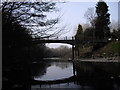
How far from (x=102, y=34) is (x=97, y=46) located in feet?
17.3

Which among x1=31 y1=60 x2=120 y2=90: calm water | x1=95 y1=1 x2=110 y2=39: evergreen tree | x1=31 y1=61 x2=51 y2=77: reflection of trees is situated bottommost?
x1=31 y1=61 x2=51 y2=77: reflection of trees

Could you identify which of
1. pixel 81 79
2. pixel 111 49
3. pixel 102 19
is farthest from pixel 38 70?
pixel 102 19

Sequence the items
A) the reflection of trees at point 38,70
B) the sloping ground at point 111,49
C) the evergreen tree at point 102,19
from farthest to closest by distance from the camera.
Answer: the evergreen tree at point 102,19 → the sloping ground at point 111,49 → the reflection of trees at point 38,70

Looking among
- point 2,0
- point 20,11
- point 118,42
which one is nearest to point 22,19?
point 20,11

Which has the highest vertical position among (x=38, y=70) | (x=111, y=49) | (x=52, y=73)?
(x=111, y=49)

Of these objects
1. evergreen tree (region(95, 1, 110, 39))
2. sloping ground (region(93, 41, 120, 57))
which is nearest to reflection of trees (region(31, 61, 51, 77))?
sloping ground (region(93, 41, 120, 57))

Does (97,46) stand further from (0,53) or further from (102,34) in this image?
(0,53)

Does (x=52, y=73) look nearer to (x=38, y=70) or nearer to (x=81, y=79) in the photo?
(x=38, y=70)

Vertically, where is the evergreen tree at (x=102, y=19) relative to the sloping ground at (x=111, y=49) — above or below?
above

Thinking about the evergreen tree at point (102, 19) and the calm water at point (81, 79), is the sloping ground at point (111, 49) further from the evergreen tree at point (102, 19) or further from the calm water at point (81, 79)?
the calm water at point (81, 79)

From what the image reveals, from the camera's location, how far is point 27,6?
409 inches

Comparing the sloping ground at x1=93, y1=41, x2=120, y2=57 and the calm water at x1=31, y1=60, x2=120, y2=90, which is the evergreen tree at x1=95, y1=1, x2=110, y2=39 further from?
the calm water at x1=31, y1=60, x2=120, y2=90

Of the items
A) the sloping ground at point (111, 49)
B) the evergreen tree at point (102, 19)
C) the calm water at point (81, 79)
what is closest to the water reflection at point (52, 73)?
the calm water at point (81, 79)

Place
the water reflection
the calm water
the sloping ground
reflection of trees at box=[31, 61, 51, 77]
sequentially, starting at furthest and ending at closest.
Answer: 1. the sloping ground
2. reflection of trees at box=[31, 61, 51, 77]
3. the water reflection
4. the calm water
